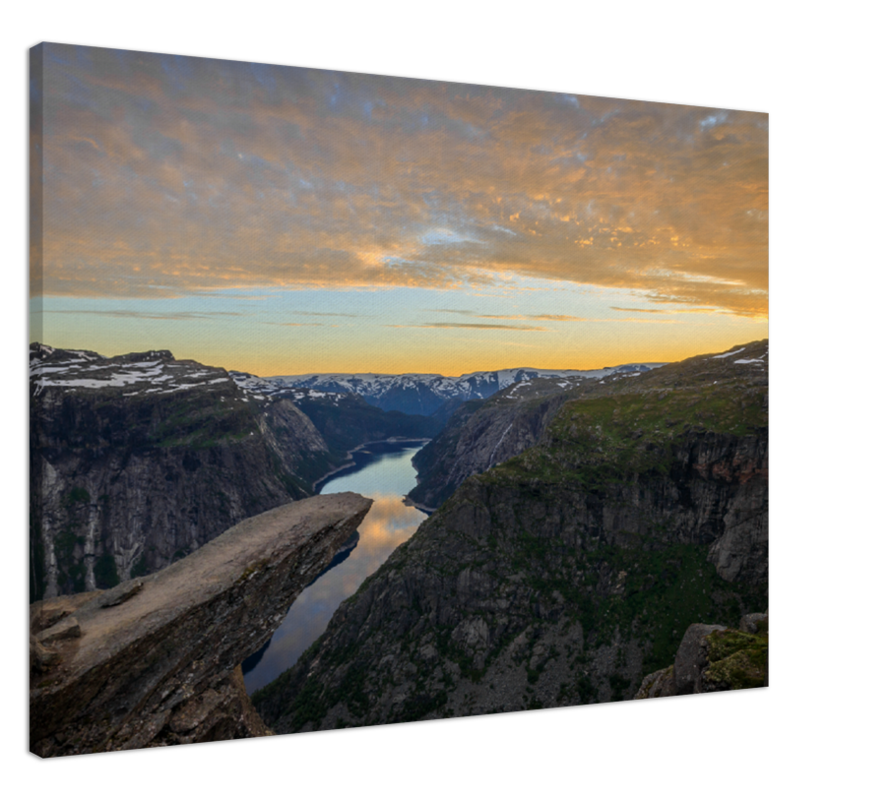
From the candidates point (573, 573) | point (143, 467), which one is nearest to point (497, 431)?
point (573, 573)

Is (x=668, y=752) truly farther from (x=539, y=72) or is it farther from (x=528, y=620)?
(x=528, y=620)

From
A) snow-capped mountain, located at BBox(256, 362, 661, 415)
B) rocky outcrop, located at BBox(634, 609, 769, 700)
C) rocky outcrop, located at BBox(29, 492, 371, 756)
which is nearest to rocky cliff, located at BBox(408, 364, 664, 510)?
snow-capped mountain, located at BBox(256, 362, 661, 415)

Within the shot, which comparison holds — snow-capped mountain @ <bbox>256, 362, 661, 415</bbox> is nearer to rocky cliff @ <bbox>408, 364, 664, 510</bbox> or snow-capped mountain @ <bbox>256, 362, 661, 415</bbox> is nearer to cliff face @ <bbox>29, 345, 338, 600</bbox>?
rocky cliff @ <bbox>408, 364, 664, 510</bbox>

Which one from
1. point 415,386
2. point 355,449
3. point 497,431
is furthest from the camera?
point 415,386

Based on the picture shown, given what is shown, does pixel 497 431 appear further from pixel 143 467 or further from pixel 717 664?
pixel 717 664

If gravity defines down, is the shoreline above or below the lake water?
above
